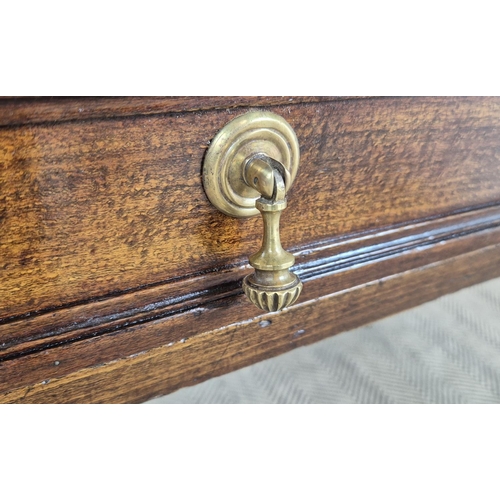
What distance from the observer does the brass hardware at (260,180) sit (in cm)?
46

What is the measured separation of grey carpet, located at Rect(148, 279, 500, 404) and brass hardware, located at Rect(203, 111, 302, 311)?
129 millimetres

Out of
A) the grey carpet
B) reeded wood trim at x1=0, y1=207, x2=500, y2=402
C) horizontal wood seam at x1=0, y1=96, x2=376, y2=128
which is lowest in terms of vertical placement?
the grey carpet

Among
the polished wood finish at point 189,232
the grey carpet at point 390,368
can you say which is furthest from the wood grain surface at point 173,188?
the grey carpet at point 390,368

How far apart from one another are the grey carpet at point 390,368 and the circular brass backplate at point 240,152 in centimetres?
19

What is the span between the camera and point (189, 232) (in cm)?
51

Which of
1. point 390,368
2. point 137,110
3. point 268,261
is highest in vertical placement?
point 137,110

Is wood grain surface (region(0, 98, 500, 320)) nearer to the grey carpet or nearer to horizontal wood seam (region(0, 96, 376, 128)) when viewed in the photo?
horizontal wood seam (region(0, 96, 376, 128))

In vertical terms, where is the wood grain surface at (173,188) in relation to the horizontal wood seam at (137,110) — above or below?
below

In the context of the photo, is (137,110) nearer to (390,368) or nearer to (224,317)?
(224,317)

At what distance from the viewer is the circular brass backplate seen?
18.5 inches

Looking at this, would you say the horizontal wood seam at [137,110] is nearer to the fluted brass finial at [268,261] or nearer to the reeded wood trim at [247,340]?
the fluted brass finial at [268,261]

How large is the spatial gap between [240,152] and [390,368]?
0.97 ft

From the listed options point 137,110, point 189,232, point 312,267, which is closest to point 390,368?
point 312,267

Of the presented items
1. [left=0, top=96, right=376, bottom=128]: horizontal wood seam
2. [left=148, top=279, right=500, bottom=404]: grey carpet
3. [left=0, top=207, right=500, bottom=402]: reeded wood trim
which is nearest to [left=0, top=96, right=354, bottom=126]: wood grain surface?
[left=0, top=96, right=376, bottom=128]: horizontal wood seam
